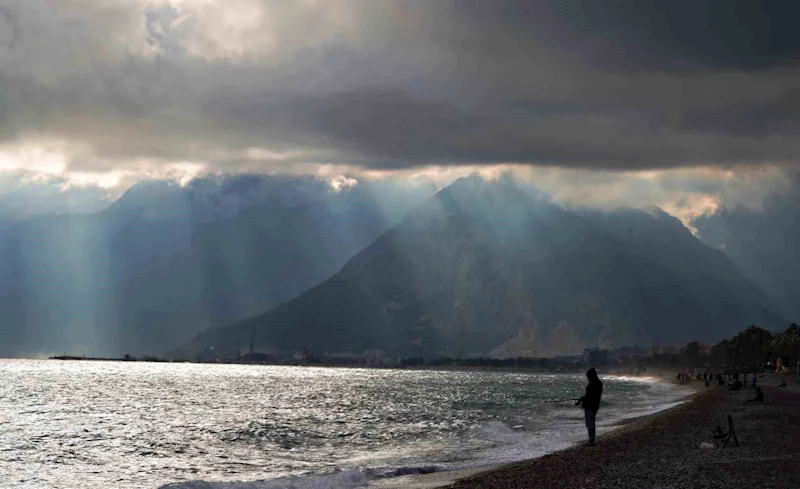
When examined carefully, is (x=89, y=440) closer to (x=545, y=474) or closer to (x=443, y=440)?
(x=443, y=440)

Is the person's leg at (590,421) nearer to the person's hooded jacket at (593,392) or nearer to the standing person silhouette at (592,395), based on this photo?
the standing person silhouette at (592,395)

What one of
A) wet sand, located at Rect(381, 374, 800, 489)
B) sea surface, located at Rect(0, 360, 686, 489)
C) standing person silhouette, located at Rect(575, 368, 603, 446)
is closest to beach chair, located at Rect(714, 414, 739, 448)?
wet sand, located at Rect(381, 374, 800, 489)

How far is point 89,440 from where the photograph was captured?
65.9 meters

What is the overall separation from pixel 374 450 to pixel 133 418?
1773 inches

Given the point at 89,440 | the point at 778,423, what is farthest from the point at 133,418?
the point at 778,423

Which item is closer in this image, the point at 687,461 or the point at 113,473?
the point at 687,461

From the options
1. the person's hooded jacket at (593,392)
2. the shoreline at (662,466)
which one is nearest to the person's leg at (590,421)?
the person's hooded jacket at (593,392)

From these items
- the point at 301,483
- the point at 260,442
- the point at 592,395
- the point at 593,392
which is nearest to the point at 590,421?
the point at 592,395

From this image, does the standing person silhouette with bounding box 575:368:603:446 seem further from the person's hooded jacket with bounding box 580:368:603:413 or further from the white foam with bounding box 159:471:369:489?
the white foam with bounding box 159:471:369:489

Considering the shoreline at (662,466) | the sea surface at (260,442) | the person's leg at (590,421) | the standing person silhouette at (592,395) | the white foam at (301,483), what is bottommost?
the sea surface at (260,442)

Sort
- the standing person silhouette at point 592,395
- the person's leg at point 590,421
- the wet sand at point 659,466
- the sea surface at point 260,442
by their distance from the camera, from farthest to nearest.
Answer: the sea surface at point 260,442 < the person's leg at point 590,421 < the standing person silhouette at point 592,395 < the wet sand at point 659,466

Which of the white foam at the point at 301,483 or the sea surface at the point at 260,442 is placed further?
the sea surface at the point at 260,442

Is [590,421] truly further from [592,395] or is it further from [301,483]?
[301,483]

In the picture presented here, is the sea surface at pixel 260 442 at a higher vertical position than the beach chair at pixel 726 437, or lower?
lower
